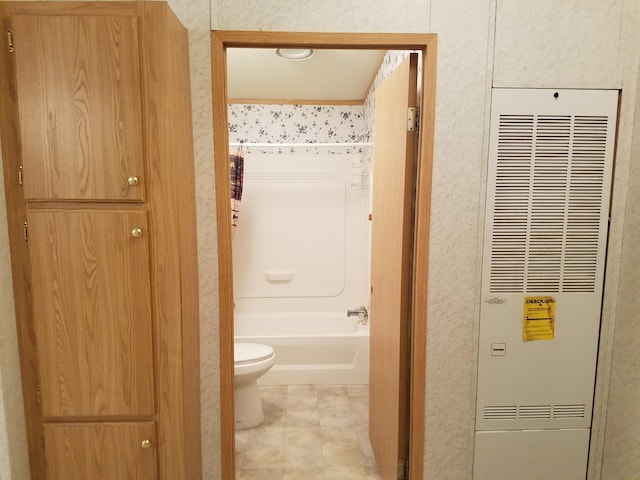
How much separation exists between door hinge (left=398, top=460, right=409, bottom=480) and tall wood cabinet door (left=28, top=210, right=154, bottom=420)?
1.15m

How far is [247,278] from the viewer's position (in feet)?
12.5

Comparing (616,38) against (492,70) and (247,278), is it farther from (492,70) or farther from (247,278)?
(247,278)

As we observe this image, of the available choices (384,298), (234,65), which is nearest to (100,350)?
(384,298)

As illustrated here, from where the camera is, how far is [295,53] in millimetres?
2643

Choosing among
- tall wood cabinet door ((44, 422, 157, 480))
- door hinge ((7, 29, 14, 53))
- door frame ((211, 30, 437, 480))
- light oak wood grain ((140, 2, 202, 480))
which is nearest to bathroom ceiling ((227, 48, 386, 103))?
door frame ((211, 30, 437, 480))

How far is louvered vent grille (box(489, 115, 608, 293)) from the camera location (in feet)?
5.16

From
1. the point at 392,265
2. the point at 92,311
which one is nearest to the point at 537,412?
the point at 392,265

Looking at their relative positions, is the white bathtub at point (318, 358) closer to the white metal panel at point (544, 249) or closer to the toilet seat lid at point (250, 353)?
the toilet seat lid at point (250, 353)

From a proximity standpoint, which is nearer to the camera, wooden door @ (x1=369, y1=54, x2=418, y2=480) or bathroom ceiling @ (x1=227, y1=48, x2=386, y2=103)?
wooden door @ (x1=369, y1=54, x2=418, y2=480)

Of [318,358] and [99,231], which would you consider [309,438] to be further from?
[99,231]

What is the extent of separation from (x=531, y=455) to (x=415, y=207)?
1208 millimetres

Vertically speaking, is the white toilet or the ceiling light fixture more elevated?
the ceiling light fixture

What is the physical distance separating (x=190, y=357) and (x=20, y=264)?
0.65 meters

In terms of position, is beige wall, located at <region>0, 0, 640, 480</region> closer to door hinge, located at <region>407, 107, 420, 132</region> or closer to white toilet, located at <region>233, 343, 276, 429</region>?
door hinge, located at <region>407, 107, 420, 132</region>
